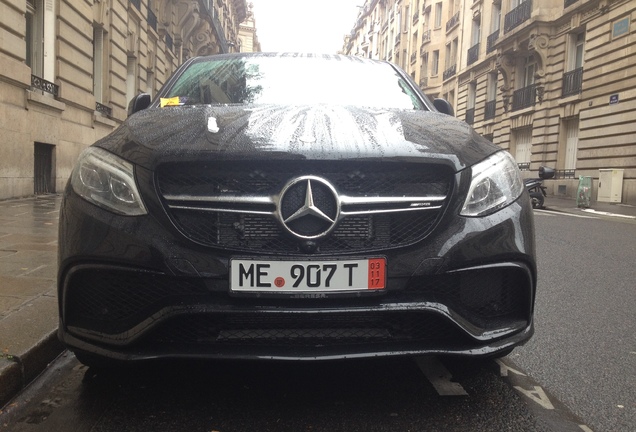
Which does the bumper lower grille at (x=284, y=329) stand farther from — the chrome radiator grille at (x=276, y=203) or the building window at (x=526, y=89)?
the building window at (x=526, y=89)

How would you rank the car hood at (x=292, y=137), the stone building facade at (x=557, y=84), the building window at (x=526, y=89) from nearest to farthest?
the car hood at (x=292, y=137) → the stone building facade at (x=557, y=84) → the building window at (x=526, y=89)

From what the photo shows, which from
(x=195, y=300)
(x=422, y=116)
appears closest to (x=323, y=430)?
(x=195, y=300)

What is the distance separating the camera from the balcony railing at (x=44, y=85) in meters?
11.5

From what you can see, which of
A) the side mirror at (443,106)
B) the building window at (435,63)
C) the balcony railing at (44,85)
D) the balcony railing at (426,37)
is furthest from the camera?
the balcony railing at (426,37)

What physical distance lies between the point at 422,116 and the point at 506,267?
947 mm

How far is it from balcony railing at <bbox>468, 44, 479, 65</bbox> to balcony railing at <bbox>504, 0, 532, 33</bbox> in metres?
5.56

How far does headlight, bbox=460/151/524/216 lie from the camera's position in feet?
7.18

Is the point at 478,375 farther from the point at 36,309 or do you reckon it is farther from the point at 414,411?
the point at 36,309

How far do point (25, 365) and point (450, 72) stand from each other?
3972 cm

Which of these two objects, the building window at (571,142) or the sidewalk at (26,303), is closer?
the sidewalk at (26,303)

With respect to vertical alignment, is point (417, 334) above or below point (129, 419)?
above

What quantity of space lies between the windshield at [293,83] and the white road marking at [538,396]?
61.7 inches

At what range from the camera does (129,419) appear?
209 centimetres

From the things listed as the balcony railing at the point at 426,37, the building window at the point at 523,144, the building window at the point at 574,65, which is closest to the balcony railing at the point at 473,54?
the building window at the point at 523,144
